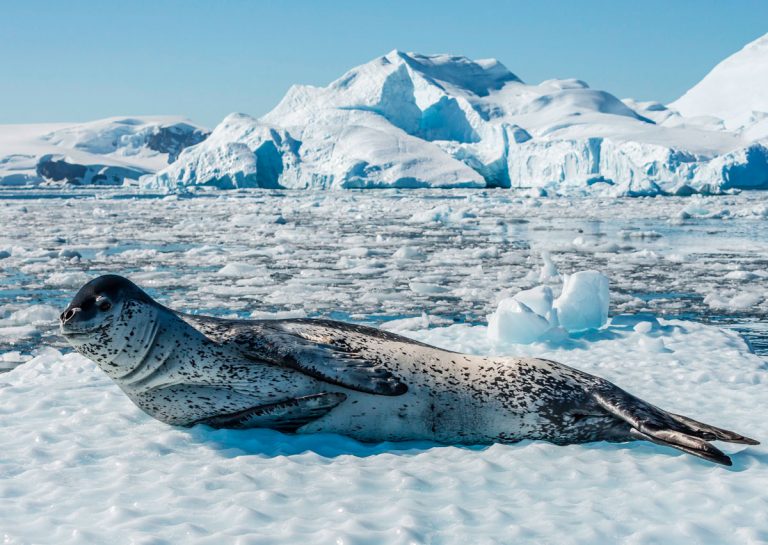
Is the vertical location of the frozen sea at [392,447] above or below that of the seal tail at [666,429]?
below

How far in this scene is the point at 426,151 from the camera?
4231 cm

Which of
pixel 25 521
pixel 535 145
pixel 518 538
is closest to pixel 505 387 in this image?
pixel 518 538

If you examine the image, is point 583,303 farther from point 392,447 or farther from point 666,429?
point 392,447

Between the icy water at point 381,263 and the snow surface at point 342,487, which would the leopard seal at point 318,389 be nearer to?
the snow surface at point 342,487

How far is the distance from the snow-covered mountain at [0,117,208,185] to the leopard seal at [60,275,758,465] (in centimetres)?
8400

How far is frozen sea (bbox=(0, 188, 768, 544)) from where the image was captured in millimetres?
2094

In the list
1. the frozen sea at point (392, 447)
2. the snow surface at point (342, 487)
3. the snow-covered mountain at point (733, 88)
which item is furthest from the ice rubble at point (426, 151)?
the snow-covered mountain at point (733, 88)

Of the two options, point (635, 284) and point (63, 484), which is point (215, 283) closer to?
point (635, 284)

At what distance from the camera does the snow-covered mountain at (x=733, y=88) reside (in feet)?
284

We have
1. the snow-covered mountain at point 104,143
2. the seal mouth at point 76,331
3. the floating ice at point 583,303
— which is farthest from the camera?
the snow-covered mountain at point 104,143

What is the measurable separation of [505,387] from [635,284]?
551cm

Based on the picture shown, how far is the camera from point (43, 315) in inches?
244

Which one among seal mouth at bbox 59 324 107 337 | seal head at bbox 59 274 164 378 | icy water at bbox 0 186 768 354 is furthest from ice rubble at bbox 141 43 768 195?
seal mouth at bbox 59 324 107 337

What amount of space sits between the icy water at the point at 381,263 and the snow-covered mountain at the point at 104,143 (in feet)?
234
